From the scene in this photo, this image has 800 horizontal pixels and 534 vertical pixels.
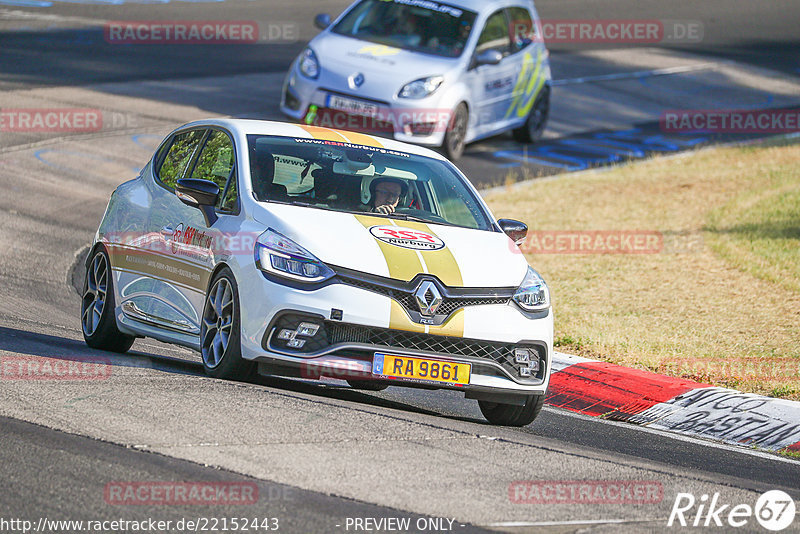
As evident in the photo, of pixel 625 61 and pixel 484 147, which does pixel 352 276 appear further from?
pixel 625 61

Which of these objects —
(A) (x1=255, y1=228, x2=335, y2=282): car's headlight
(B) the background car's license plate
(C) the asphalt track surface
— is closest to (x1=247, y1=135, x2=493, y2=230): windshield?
(A) (x1=255, y1=228, x2=335, y2=282): car's headlight

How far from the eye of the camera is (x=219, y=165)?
29.6 feet

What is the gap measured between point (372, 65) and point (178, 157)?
28.9ft

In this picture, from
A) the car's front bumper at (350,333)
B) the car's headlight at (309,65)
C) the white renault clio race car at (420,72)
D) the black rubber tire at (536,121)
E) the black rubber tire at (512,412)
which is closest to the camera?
the car's front bumper at (350,333)

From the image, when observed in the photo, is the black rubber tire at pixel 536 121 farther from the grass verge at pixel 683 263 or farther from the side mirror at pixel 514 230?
the side mirror at pixel 514 230

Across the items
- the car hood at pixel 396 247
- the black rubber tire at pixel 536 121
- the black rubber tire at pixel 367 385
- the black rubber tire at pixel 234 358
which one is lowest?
the black rubber tire at pixel 536 121

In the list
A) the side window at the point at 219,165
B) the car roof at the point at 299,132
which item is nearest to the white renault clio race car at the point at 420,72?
the car roof at the point at 299,132

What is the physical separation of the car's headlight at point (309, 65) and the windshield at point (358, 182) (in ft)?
29.2

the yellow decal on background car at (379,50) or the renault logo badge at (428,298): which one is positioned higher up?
the renault logo badge at (428,298)

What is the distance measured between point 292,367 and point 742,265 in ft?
27.6

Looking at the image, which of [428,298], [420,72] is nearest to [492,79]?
[420,72]

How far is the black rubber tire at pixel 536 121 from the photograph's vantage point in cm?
2156

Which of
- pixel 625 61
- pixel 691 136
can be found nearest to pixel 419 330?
pixel 691 136

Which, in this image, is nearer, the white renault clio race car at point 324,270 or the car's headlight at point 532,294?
the white renault clio race car at point 324,270
